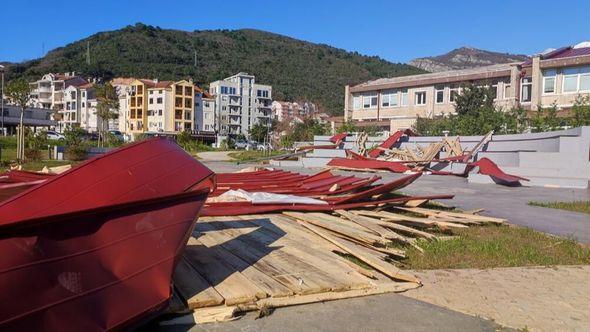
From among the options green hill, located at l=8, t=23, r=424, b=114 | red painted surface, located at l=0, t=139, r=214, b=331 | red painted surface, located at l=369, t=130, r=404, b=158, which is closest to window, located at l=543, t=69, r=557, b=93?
red painted surface, located at l=369, t=130, r=404, b=158

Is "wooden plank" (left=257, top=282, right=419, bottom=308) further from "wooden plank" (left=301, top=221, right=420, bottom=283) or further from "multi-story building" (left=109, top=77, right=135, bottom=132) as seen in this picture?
"multi-story building" (left=109, top=77, right=135, bottom=132)

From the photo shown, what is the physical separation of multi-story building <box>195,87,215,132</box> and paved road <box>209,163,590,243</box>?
107 metres

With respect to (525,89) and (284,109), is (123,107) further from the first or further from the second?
(525,89)

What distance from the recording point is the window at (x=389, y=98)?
175 feet

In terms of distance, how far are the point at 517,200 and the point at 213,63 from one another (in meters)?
173

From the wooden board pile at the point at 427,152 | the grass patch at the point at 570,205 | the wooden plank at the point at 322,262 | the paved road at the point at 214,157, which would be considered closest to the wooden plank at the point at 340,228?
the wooden plank at the point at 322,262

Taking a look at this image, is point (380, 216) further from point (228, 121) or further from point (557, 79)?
point (228, 121)

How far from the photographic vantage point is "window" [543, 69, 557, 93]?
42.6 meters

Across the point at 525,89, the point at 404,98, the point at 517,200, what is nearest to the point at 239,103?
the point at 404,98

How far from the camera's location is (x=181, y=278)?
15.7 feet

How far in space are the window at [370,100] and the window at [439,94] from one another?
23.1 ft

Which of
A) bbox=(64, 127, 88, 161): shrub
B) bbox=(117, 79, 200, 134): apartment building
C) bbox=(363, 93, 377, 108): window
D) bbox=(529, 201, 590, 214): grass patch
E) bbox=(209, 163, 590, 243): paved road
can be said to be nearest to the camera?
bbox=(209, 163, 590, 243): paved road

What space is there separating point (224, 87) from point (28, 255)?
429ft

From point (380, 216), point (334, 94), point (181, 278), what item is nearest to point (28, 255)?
point (181, 278)
